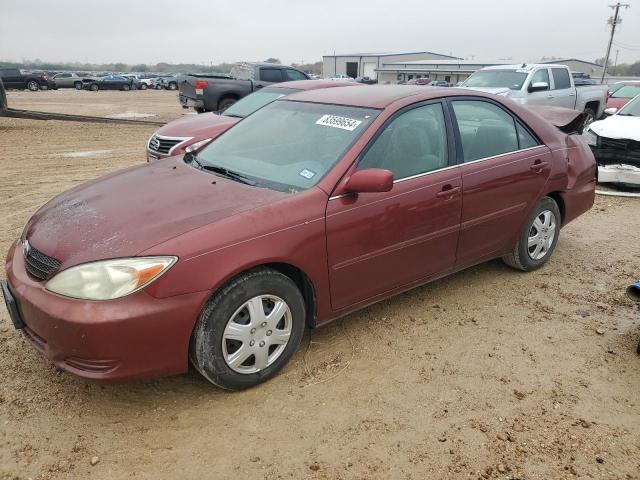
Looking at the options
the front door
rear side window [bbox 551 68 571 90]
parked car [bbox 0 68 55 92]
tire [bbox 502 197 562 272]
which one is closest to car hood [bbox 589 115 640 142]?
tire [bbox 502 197 562 272]

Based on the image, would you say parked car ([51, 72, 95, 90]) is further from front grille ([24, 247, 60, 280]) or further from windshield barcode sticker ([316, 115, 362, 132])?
front grille ([24, 247, 60, 280])

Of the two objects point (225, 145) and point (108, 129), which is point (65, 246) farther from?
point (108, 129)

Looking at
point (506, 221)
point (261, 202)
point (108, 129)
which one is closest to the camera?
point (261, 202)

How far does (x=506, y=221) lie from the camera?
13.9 feet

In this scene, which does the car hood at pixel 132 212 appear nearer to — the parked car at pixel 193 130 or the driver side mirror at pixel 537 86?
the parked car at pixel 193 130

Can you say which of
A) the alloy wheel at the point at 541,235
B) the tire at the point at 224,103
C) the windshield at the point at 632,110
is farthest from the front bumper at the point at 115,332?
the tire at the point at 224,103

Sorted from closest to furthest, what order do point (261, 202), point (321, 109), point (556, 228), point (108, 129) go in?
1. point (261, 202)
2. point (321, 109)
3. point (556, 228)
4. point (108, 129)

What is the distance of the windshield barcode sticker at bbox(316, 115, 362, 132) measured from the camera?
3.49m

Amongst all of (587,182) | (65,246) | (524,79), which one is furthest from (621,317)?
(524,79)

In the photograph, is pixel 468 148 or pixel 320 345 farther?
pixel 468 148

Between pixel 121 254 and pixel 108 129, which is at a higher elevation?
pixel 121 254

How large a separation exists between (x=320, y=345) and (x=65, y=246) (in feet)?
5.55

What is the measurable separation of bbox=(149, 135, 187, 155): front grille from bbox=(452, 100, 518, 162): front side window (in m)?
4.40

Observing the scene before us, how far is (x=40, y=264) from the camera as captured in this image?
111 inches
